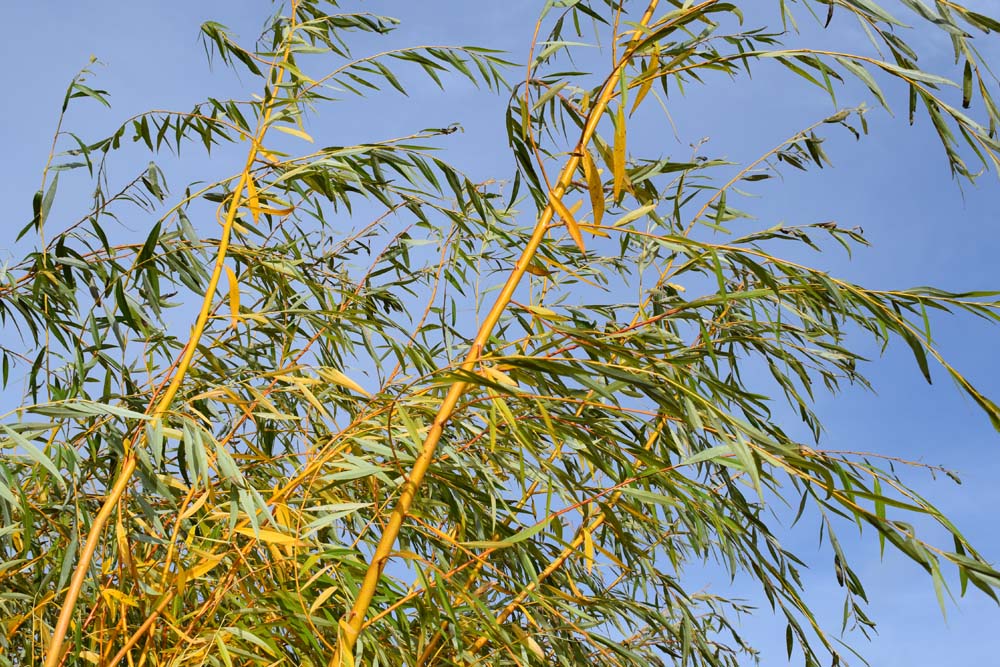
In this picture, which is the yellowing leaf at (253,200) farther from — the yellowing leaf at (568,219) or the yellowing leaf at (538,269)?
the yellowing leaf at (568,219)

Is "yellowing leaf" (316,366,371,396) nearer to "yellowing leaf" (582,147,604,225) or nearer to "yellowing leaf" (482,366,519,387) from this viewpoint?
"yellowing leaf" (482,366,519,387)

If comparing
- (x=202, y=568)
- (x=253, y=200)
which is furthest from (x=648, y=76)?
Result: (x=202, y=568)

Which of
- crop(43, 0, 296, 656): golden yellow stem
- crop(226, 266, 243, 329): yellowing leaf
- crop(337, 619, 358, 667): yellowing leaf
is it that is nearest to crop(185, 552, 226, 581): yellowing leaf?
crop(43, 0, 296, 656): golden yellow stem

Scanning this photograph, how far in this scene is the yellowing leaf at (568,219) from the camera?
1.76m

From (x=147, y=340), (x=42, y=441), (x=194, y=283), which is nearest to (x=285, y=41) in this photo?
(x=194, y=283)

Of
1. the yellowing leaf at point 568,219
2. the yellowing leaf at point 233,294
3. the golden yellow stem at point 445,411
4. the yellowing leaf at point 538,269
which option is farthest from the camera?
the yellowing leaf at point 233,294

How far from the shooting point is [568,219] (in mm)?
1815

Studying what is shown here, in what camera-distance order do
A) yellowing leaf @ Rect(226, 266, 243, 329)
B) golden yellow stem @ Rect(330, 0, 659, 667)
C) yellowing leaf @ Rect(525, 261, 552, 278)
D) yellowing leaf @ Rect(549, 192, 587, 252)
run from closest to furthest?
yellowing leaf @ Rect(549, 192, 587, 252), golden yellow stem @ Rect(330, 0, 659, 667), yellowing leaf @ Rect(525, 261, 552, 278), yellowing leaf @ Rect(226, 266, 243, 329)

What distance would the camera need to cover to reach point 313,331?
2955 mm

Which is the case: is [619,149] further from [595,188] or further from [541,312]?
[541,312]

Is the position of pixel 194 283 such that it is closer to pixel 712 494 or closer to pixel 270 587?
pixel 270 587

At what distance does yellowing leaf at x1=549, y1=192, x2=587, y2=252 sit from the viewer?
176 cm

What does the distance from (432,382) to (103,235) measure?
1106 millimetres

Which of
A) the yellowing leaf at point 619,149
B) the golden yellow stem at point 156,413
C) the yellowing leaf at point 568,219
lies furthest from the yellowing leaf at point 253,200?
the yellowing leaf at point 619,149
